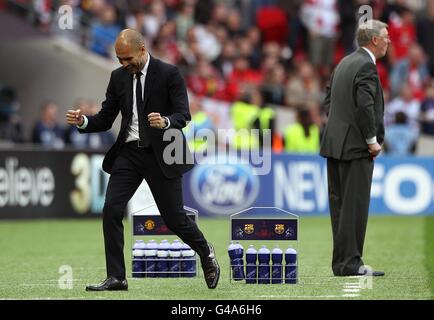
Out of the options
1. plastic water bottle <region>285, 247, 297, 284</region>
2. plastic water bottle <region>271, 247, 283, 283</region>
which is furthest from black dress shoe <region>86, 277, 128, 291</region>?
plastic water bottle <region>285, 247, 297, 284</region>

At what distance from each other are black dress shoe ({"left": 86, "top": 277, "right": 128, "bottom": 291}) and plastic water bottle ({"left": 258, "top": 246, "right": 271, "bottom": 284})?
1357 millimetres

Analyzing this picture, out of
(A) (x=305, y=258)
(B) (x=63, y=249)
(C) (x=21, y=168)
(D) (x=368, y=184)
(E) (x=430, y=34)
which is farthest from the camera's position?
(E) (x=430, y=34)

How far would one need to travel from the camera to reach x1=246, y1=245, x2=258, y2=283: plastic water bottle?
37.1 ft

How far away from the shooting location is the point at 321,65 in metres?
26.3

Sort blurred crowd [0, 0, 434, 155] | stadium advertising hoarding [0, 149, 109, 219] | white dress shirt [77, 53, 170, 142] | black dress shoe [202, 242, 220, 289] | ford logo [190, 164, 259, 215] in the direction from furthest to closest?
blurred crowd [0, 0, 434, 155], ford logo [190, 164, 259, 215], stadium advertising hoarding [0, 149, 109, 219], black dress shoe [202, 242, 220, 289], white dress shirt [77, 53, 170, 142]

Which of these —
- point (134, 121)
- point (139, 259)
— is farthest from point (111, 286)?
point (134, 121)

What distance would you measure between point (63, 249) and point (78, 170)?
5.13m

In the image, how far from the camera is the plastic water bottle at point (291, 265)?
37.0ft

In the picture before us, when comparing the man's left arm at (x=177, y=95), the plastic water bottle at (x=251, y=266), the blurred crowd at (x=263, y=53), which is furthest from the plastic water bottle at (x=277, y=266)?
the blurred crowd at (x=263, y=53)

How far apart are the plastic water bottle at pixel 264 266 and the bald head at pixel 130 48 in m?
2.15

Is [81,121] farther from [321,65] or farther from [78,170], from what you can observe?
[321,65]

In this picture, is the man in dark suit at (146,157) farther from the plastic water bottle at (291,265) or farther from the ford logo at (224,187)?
the ford logo at (224,187)

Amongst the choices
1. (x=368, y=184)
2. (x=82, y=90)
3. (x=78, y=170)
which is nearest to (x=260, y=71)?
(x=82, y=90)

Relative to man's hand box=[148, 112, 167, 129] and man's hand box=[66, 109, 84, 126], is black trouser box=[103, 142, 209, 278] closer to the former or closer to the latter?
man's hand box=[66, 109, 84, 126]
